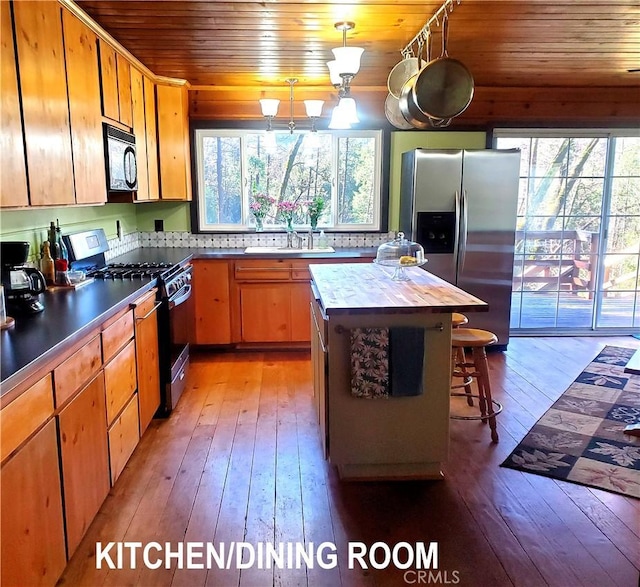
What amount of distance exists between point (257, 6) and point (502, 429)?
2.66m

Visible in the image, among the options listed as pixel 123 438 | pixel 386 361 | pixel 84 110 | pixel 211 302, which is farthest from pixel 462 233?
pixel 123 438

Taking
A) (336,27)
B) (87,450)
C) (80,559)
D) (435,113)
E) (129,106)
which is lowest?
(80,559)

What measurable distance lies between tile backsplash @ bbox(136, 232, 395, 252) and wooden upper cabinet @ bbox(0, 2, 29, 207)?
2.83 m

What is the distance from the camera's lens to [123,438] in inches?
99.3

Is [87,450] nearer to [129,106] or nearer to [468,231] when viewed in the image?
[129,106]

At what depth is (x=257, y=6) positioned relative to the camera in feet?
8.75

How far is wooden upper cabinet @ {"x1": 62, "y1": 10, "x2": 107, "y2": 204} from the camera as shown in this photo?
8.36 ft

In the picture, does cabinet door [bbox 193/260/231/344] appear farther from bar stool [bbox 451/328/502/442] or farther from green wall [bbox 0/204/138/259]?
bar stool [bbox 451/328/502/442]

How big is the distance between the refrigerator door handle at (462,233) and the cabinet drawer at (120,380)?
110 inches

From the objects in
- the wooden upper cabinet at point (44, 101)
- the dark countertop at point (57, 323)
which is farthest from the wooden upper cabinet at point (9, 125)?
the dark countertop at point (57, 323)

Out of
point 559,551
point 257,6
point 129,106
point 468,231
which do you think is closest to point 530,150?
point 468,231

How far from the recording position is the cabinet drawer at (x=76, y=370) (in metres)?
1.79

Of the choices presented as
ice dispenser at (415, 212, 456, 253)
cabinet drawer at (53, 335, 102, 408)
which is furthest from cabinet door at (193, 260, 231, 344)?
cabinet drawer at (53, 335, 102, 408)

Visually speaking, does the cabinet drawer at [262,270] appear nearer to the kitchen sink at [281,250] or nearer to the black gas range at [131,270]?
the kitchen sink at [281,250]
